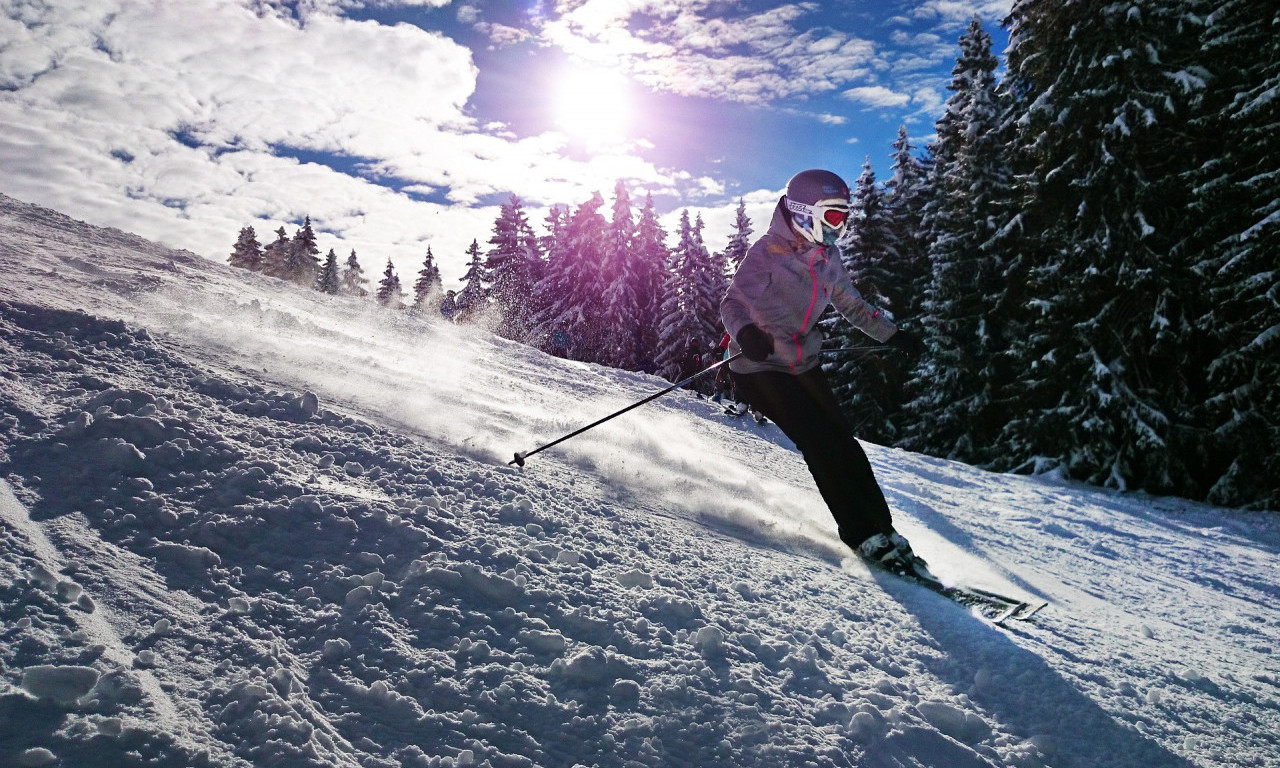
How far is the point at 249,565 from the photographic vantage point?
2.40m

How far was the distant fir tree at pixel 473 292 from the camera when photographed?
44.2m

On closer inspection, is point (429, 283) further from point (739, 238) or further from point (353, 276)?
point (739, 238)

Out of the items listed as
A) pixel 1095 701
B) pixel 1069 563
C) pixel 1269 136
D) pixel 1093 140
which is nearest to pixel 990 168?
pixel 1093 140

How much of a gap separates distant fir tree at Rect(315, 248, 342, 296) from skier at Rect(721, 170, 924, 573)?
67.8m

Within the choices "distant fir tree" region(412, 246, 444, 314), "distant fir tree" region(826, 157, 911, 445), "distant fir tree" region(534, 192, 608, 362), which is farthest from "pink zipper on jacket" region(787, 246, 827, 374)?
"distant fir tree" region(412, 246, 444, 314)

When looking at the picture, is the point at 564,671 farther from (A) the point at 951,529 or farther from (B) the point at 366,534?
(A) the point at 951,529

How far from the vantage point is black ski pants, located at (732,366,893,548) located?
4113mm

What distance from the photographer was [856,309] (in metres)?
4.74

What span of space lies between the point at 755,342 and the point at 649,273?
1438 inches

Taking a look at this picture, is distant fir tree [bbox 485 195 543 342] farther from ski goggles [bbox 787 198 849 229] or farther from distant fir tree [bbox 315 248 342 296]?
ski goggles [bbox 787 198 849 229]

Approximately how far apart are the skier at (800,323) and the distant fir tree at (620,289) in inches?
1250

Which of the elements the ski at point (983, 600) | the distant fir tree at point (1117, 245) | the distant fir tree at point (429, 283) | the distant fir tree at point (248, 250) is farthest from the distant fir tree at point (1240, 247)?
the distant fir tree at point (248, 250)

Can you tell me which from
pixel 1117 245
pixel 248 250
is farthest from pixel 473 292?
pixel 1117 245

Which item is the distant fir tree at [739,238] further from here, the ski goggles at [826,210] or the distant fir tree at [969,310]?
the ski goggles at [826,210]
